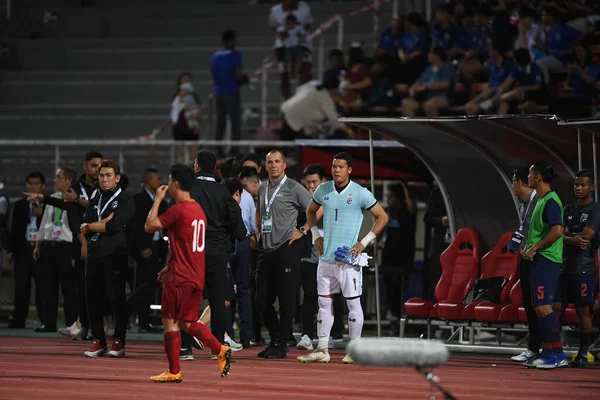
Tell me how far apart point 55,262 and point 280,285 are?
5053 millimetres

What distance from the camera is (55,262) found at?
54.7 feet

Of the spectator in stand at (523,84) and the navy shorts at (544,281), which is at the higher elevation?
the spectator in stand at (523,84)

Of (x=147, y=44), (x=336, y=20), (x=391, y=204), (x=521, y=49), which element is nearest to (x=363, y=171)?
(x=391, y=204)

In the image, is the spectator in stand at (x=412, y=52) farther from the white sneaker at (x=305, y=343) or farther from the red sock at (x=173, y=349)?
the red sock at (x=173, y=349)

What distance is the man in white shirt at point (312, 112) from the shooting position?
66.0ft

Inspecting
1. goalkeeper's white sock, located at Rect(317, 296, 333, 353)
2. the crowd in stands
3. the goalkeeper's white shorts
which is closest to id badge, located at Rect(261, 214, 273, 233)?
the goalkeeper's white shorts

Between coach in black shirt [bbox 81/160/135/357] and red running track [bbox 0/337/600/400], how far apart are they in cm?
Result: 38

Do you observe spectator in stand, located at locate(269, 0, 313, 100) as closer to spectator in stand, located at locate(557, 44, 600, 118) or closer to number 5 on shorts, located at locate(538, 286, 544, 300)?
spectator in stand, located at locate(557, 44, 600, 118)

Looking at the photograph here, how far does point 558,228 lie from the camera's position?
1179 centimetres

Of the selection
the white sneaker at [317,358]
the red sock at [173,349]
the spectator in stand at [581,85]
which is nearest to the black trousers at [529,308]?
the white sneaker at [317,358]

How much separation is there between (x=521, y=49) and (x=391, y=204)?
3377mm

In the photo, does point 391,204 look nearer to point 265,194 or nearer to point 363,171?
point 363,171

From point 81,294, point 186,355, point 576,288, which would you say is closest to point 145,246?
point 81,294

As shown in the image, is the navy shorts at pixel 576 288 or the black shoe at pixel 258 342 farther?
the black shoe at pixel 258 342
